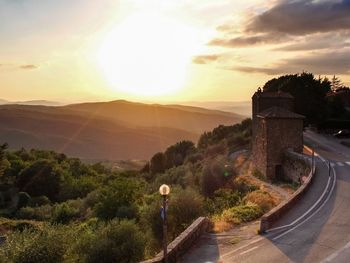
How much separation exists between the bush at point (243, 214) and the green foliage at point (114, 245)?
20.0ft

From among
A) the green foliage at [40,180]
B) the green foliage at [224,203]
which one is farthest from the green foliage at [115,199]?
the green foliage at [40,180]

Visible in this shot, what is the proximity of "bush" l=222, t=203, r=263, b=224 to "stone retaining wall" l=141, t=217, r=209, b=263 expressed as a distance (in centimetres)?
264

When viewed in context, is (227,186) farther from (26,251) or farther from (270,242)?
(26,251)

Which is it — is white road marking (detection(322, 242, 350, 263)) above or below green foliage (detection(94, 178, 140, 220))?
above

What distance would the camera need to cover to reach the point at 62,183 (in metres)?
66.4

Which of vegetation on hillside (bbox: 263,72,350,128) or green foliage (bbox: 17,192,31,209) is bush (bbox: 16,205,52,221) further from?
vegetation on hillside (bbox: 263,72,350,128)

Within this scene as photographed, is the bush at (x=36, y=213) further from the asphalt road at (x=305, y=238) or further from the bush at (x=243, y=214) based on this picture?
the asphalt road at (x=305, y=238)

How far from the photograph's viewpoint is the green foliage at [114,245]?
48.6ft

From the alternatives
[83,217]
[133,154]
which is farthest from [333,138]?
[133,154]

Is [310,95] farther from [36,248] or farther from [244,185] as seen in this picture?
[36,248]

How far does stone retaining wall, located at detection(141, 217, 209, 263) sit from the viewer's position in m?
14.2

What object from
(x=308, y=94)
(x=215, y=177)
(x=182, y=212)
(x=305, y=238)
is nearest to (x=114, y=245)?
(x=182, y=212)

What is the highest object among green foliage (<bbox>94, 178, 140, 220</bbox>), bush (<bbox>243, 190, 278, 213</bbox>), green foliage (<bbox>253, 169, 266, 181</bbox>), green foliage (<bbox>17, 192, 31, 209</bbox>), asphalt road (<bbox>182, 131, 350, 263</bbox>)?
asphalt road (<bbox>182, 131, 350, 263</bbox>)

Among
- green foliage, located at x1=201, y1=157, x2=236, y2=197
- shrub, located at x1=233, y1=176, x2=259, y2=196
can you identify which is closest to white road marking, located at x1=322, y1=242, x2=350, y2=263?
shrub, located at x1=233, y1=176, x2=259, y2=196
